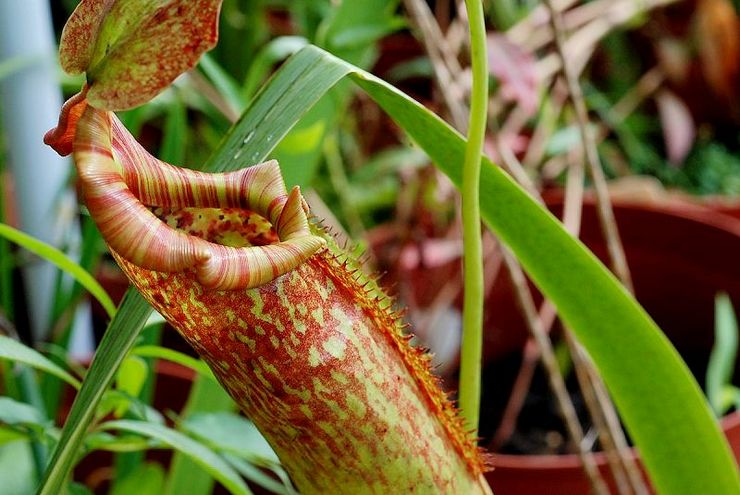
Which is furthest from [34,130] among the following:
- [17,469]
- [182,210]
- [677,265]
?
[677,265]

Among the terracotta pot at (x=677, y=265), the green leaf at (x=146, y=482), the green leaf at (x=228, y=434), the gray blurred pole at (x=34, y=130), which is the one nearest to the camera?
the green leaf at (x=228, y=434)

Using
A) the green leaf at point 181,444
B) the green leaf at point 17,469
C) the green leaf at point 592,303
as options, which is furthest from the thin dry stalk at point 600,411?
the green leaf at point 17,469

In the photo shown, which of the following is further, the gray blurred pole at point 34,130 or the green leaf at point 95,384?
the gray blurred pole at point 34,130

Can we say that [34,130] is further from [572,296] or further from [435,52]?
[572,296]

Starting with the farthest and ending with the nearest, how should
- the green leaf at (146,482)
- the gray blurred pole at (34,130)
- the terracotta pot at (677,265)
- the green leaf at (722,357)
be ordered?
1. the terracotta pot at (677,265)
2. the green leaf at (722,357)
3. the gray blurred pole at (34,130)
4. the green leaf at (146,482)

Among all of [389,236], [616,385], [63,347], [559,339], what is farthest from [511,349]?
[616,385]

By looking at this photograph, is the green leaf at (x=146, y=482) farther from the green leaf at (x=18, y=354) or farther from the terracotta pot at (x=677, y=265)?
the terracotta pot at (x=677, y=265)

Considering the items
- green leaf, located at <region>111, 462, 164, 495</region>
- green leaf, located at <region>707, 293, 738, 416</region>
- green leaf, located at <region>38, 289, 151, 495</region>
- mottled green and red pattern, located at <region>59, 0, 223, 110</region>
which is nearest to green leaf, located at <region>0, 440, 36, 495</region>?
green leaf, located at <region>111, 462, 164, 495</region>
